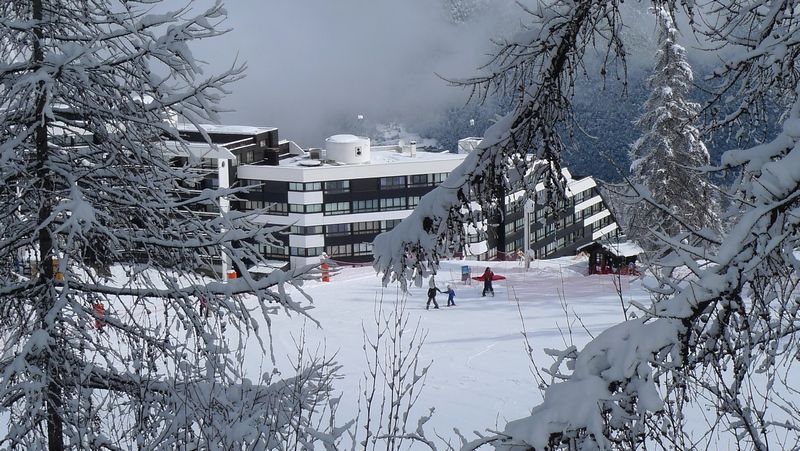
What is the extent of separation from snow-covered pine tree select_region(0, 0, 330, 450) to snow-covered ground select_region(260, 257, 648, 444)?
3447mm

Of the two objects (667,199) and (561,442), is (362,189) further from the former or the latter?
(561,442)

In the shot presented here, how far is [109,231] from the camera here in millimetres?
6410

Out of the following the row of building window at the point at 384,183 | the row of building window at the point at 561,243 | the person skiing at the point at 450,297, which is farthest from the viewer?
the row of building window at the point at 561,243

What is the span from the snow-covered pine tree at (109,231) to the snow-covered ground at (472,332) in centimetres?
345

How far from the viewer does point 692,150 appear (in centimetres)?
3102

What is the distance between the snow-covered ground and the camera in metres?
14.9

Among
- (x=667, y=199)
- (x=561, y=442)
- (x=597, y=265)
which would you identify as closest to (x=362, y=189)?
(x=597, y=265)

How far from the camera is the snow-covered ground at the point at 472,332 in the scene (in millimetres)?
14883

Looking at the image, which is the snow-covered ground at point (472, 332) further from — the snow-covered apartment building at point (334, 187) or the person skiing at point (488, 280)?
the snow-covered apartment building at point (334, 187)

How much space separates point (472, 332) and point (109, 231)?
15.1 meters

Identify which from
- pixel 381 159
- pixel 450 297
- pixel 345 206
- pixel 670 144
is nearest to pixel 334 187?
pixel 345 206

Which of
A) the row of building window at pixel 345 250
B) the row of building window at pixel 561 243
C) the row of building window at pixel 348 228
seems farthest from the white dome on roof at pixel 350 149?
the row of building window at pixel 561 243

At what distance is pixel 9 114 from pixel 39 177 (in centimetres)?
53

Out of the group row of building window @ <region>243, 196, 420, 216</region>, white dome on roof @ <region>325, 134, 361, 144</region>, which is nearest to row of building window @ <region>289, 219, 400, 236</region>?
row of building window @ <region>243, 196, 420, 216</region>
